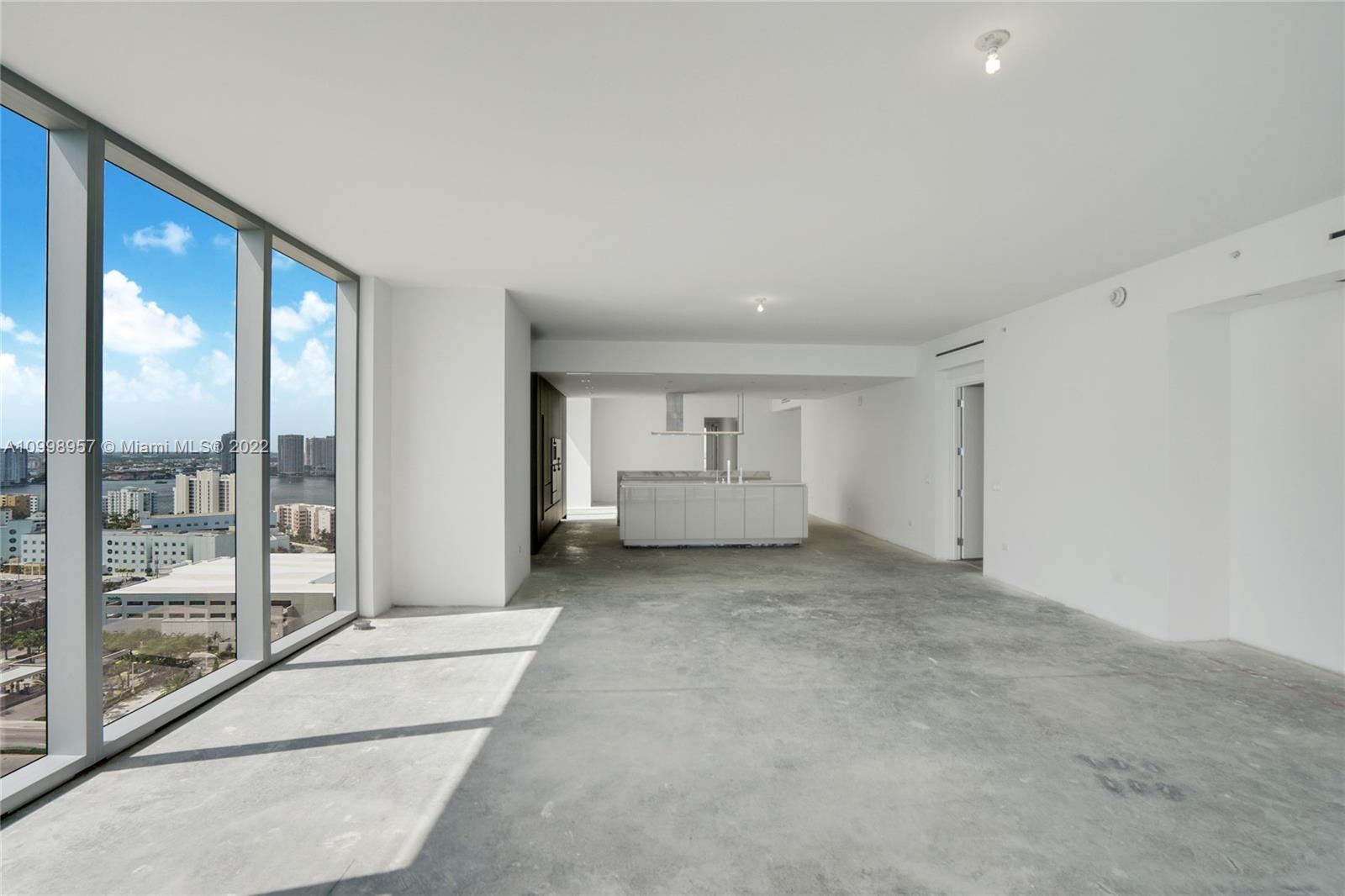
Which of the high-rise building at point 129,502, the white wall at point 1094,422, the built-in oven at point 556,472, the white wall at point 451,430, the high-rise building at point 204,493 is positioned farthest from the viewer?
the built-in oven at point 556,472

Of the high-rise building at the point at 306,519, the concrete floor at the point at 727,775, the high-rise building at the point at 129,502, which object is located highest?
the high-rise building at the point at 129,502

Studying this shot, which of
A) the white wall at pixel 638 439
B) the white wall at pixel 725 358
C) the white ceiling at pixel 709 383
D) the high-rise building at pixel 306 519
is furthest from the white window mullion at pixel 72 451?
the white wall at pixel 638 439

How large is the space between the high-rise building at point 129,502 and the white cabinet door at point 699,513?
232 inches

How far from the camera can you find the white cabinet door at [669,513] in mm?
8180

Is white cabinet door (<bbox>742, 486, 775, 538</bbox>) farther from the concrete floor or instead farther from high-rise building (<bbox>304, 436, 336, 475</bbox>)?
high-rise building (<bbox>304, 436, 336, 475</bbox>)

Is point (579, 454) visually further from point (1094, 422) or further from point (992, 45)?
point (992, 45)

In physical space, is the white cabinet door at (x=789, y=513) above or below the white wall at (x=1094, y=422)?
below

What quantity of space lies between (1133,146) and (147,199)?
448 cm

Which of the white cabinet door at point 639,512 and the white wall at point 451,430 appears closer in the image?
the white wall at point 451,430

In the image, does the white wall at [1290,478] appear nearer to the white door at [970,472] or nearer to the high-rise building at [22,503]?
the white door at [970,472]

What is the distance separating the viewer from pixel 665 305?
18.9 feet

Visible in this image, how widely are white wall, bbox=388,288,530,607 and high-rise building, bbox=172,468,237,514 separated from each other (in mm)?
1545

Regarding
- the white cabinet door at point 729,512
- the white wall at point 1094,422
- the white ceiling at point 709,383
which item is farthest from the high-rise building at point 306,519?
the white wall at point 1094,422

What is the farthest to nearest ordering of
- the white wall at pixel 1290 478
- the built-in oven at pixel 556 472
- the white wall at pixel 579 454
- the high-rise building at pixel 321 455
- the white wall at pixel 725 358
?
the white wall at pixel 579 454 < the built-in oven at pixel 556 472 < the white wall at pixel 725 358 < the high-rise building at pixel 321 455 < the white wall at pixel 1290 478
